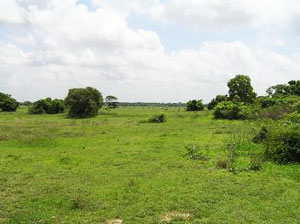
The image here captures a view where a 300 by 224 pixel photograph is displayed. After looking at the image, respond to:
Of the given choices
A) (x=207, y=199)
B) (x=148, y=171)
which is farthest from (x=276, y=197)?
(x=148, y=171)

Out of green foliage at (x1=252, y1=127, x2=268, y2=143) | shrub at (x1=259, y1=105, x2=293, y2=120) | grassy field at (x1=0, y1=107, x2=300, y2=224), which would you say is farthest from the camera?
shrub at (x1=259, y1=105, x2=293, y2=120)

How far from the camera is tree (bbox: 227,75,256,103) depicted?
63.5 meters

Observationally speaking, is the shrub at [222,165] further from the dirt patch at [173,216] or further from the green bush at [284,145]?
the dirt patch at [173,216]

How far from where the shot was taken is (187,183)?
41.2ft

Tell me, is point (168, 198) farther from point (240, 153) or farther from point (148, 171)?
point (240, 153)

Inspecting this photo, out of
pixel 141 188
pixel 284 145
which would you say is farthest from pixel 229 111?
pixel 141 188

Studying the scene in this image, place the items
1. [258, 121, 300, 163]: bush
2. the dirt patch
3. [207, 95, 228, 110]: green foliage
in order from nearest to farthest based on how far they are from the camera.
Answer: the dirt patch < [258, 121, 300, 163]: bush < [207, 95, 228, 110]: green foliage

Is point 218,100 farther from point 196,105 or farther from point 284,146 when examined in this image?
point 284,146

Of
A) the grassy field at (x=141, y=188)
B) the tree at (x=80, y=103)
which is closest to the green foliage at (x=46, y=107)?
the tree at (x=80, y=103)

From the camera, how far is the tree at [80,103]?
55.4 m

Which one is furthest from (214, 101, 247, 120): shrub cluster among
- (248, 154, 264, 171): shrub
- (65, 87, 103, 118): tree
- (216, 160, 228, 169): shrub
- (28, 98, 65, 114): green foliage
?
(28, 98, 65, 114): green foliage

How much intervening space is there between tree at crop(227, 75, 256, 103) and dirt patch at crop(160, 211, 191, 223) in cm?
5664

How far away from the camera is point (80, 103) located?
5544 centimetres

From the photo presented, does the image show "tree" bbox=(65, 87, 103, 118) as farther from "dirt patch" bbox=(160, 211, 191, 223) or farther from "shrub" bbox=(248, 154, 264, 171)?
"dirt patch" bbox=(160, 211, 191, 223)
